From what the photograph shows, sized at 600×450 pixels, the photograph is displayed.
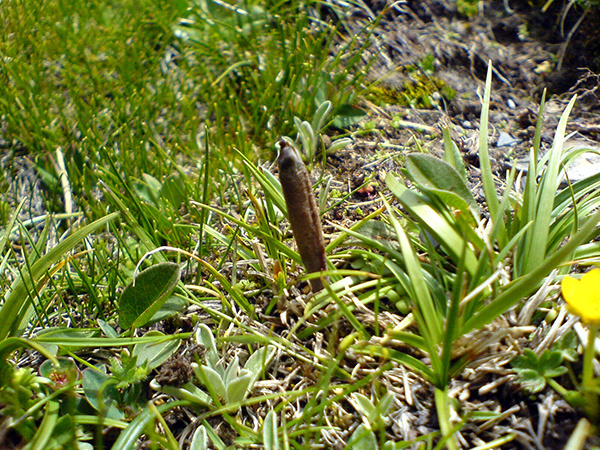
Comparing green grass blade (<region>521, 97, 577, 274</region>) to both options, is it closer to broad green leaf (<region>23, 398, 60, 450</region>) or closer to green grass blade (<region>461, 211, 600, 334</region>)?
green grass blade (<region>461, 211, 600, 334</region>)

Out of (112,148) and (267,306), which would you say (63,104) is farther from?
(267,306)

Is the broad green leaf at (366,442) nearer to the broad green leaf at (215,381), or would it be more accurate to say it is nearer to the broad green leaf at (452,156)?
the broad green leaf at (215,381)

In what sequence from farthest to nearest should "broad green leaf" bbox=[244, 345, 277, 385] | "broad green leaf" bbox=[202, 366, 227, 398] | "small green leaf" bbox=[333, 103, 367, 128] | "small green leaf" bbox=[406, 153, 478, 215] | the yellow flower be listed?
"small green leaf" bbox=[333, 103, 367, 128] → "small green leaf" bbox=[406, 153, 478, 215] → "broad green leaf" bbox=[244, 345, 277, 385] → "broad green leaf" bbox=[202, 366, 227, 398] → the yellow flower

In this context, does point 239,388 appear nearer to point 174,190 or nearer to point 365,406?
point 365,406

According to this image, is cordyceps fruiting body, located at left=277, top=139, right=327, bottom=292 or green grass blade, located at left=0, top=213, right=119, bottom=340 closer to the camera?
cordyceps fruiting body, located at left=277, top=139, right=327, bottom=292

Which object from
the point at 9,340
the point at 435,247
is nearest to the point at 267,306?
the point at 435,247

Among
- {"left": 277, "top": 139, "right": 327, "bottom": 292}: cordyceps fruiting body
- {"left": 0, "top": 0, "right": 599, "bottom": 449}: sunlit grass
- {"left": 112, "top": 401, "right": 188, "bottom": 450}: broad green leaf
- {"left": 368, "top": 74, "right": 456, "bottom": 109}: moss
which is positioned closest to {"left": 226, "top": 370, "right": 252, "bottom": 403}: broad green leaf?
{"left": 0, "top": 0, "right": 599, "bottom": 449}: sunlit grass

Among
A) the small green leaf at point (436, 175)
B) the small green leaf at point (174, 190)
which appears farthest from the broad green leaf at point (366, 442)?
the small green leaf at point (174, 190)

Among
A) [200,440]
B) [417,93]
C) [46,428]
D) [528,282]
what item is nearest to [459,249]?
[528,282]
